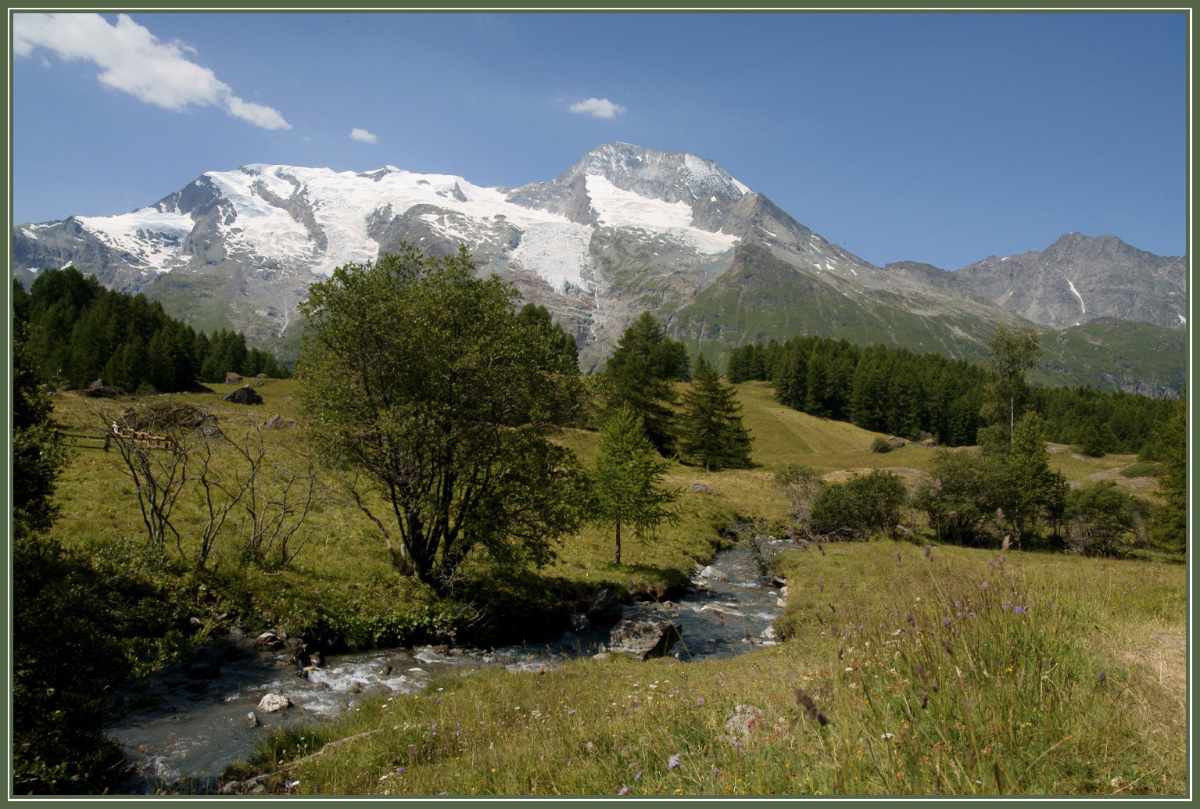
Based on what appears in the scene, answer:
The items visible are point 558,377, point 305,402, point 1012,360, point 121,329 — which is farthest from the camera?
point 121,329

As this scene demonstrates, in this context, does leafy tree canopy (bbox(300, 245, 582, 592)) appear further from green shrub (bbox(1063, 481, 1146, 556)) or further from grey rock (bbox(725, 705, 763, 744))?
green shrub (bbox(1063, 481, 1146, 556))

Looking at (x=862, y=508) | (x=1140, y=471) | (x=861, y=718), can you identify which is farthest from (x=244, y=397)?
(x=1140, y=471)

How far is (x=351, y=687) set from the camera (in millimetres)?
13734

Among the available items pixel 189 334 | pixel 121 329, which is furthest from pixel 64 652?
pixel 189 334

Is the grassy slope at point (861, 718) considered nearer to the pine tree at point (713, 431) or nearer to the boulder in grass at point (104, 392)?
the boulder in grass at point (104, 392)

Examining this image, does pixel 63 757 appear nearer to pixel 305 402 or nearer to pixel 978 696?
pixel 978 696

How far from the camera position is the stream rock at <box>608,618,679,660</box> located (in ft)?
58.7

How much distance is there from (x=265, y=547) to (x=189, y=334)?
10520 cm

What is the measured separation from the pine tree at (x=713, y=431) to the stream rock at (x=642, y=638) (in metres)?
47.3

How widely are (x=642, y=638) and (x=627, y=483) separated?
10320mm

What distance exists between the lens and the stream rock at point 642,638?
1789 centimetres

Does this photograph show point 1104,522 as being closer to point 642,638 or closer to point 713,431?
point 713,431

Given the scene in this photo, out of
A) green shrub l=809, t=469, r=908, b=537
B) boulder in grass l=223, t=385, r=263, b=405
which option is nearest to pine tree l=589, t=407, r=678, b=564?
green shrub l=809, t=469, r=908, b=537

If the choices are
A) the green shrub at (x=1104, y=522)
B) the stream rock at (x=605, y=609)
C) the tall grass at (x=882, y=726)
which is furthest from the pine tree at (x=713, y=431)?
the tall grass at (x=882, y=726)
